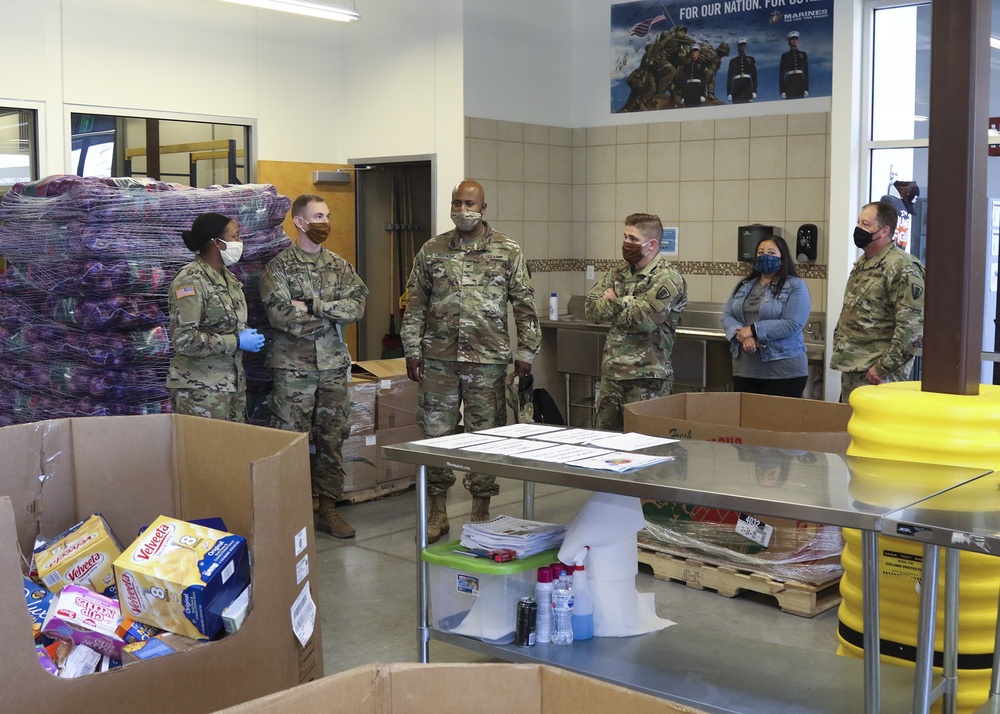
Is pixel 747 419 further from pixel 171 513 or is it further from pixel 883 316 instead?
pixel 171 513

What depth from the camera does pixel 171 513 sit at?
2.59 metres

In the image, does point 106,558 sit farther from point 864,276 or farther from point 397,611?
point 864,276

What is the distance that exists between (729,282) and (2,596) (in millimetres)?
6395

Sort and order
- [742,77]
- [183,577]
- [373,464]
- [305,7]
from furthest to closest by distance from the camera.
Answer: [742,77], [305,7], [373,464], [183,577]

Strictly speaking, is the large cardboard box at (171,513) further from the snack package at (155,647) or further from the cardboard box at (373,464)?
the cardboard box at (373,464)

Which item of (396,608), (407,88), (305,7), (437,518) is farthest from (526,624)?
(407,88)

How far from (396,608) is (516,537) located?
Result: 4.24 ft

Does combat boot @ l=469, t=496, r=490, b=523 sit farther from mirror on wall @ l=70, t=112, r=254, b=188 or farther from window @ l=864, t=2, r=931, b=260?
mirror on wall @ l=70, t=112, r=254, b=188

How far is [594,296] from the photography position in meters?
5.57

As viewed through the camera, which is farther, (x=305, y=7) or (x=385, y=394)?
(x=305, y=7)

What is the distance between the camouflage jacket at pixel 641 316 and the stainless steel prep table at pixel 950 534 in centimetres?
274

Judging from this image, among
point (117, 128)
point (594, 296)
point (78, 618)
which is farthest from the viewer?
point (117, 128)

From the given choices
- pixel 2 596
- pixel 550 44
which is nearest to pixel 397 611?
pixel 2 596

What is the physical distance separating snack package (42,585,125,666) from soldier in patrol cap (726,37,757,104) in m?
6.27
